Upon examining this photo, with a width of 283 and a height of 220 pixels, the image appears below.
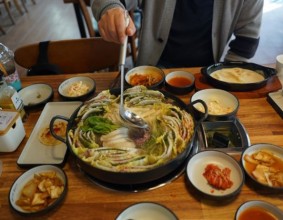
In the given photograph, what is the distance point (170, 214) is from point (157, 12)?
4.09ft

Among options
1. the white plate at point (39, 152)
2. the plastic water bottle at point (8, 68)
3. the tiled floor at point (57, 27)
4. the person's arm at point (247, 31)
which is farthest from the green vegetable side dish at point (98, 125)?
the tiled floor at point (57, 27)

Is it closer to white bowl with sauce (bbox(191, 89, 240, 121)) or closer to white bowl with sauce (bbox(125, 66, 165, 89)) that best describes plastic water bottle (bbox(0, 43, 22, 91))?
white bowl with sauce (bbox(125, 66, 165, 89))

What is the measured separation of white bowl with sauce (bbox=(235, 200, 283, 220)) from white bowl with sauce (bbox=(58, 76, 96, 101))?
895 millimetres

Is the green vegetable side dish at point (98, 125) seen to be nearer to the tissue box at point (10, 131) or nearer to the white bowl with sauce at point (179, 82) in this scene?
the tissue box at point (10, 131)

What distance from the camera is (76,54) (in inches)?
71.2

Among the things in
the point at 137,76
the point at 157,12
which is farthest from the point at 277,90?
the point at 157,12

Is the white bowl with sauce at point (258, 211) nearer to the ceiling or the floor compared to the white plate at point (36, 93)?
nearer to the floor

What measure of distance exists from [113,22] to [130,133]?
20.6 inches

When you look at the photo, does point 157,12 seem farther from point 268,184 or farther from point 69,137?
point 268,184

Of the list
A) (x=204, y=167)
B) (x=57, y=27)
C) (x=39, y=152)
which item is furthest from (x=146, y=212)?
(x=57, y=27)

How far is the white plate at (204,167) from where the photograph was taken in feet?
2.94

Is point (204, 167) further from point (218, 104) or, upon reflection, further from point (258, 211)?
point (218, 104)

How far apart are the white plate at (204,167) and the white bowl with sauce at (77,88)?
68 cm

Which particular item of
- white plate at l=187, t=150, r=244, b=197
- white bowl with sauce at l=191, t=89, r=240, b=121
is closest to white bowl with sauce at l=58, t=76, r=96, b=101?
white bowl with sauce at l=191, t=89, r=240, b=121
